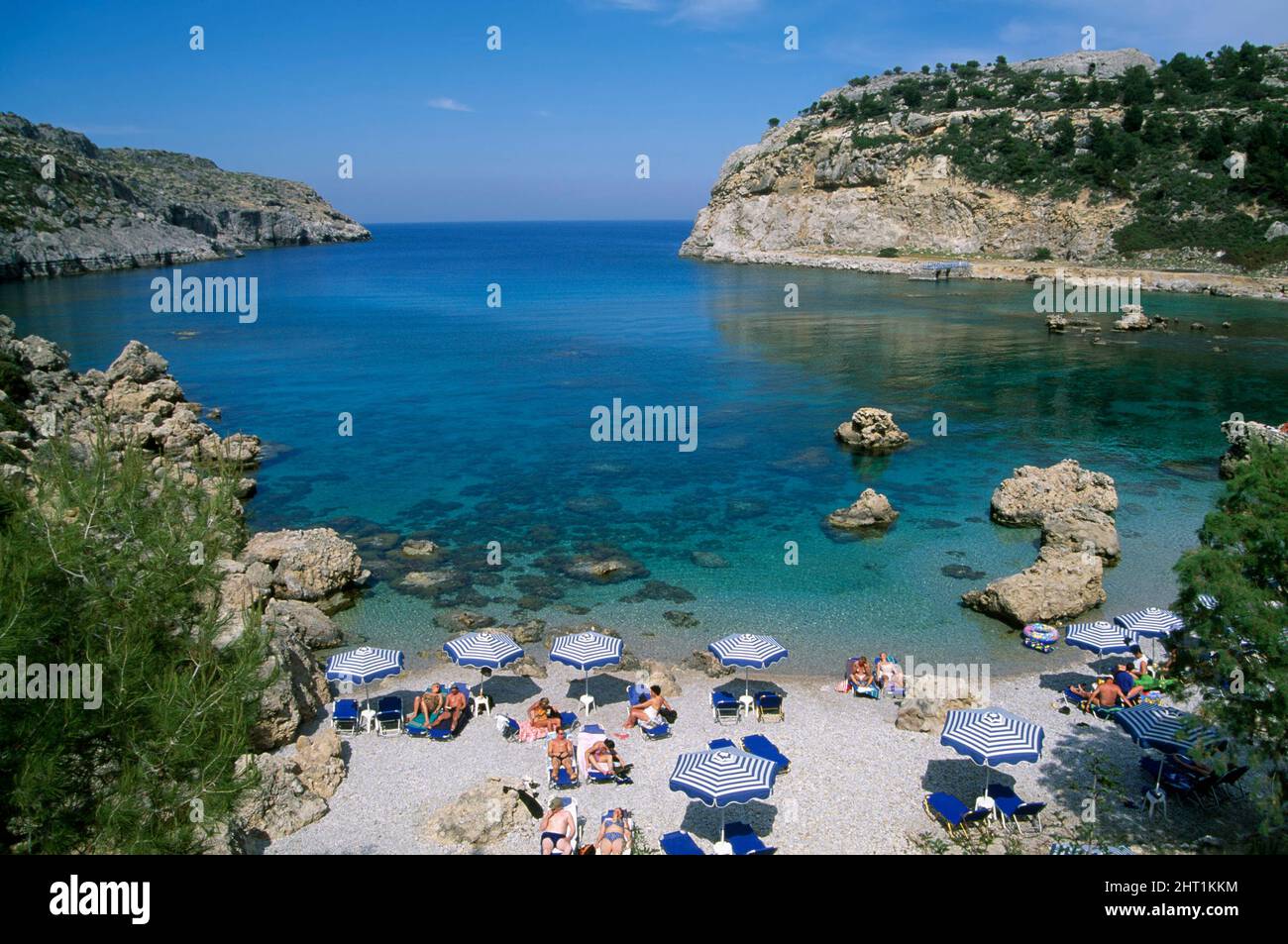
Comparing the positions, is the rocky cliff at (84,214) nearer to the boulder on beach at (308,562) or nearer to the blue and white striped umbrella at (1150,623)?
the boulder on beach at (308,562)

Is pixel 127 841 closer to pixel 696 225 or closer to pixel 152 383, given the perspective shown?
pixel 152 383

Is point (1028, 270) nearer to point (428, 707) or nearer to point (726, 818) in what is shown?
point (428, 707)

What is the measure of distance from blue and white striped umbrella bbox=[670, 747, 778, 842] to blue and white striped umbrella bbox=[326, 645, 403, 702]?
7.51m

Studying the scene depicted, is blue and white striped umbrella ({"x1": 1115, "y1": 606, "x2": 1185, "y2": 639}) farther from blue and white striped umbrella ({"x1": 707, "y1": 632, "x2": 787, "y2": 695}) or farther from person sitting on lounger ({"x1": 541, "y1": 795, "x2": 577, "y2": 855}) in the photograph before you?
person sitting on lounger ({"x1": 541, "y1": 795, "x2": 577, "y2": 855})

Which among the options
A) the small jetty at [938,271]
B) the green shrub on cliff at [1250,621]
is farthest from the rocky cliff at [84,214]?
the green shrub on cliff at [1250,621]

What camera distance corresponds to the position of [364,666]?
18.7 m

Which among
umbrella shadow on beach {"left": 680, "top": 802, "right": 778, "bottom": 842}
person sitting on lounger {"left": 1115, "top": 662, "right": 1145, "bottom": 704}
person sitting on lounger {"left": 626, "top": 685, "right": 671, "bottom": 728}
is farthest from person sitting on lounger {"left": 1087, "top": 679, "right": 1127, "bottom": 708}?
person sitting on lounger {"left": 626, "top": 685, "right": 671, "bottom": 728}

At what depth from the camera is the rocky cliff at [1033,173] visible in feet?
310

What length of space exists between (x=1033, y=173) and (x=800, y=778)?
11428cm

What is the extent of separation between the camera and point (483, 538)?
2955cm

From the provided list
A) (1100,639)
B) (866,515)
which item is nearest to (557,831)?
(1100,639)

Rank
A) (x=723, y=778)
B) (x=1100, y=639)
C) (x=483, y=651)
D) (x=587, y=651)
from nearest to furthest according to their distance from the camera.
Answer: (x=723, y=778) < (x=587, y=651) < (x=483, y=651) < (x=1100, y=639)

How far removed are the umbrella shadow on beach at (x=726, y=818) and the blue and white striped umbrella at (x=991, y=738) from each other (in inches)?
135
